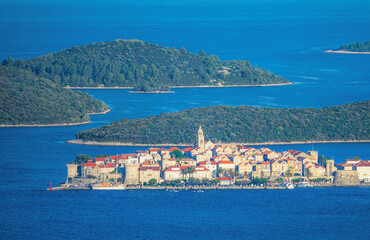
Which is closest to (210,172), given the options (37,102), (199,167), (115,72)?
(199,167)

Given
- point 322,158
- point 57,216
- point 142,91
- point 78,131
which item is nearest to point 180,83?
point 142,91

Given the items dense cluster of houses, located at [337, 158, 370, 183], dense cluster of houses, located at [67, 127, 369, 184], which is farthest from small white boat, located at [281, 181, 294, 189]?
A: dense cluster of houses, located at [337, 158, 370, 183]

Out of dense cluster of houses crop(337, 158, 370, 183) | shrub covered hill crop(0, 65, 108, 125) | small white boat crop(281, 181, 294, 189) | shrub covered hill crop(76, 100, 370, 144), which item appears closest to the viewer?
small white boat crop(281, 181, 294, 189)

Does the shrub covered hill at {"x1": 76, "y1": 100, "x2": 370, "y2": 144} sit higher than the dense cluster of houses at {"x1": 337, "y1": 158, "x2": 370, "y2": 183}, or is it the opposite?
the shrub covered hill at {"x1": 76, "y1": 100, "x2": 370, "y2": 144}

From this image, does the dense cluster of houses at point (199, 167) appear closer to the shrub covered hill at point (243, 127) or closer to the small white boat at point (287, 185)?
the small white boat at point (287, 185)

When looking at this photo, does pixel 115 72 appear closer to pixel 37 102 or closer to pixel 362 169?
pixel 37 102

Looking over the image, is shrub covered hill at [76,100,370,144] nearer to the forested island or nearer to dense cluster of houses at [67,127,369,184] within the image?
dense cluster of houses at [67,127,369,184]

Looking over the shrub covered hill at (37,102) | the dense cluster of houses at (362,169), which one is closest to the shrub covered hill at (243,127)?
the shrub covered hill at (37,102)
